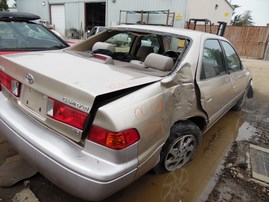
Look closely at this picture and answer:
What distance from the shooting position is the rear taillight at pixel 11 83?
2188mm

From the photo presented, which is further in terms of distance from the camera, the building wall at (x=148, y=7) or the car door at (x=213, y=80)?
the building wall at (x=148, y=7)

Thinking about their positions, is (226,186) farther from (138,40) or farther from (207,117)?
(138,40)

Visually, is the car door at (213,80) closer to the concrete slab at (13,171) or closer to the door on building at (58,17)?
the concrete slab at (13,171)

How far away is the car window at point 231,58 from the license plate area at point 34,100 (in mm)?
2654

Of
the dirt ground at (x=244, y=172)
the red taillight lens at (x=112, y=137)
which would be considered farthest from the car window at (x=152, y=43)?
the red taillight lens at (x=112, y=137)

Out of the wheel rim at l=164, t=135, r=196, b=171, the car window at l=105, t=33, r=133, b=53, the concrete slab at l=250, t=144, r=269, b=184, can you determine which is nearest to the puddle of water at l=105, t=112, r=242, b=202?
the wheel rim at l=164, t=135, r=196, b=171

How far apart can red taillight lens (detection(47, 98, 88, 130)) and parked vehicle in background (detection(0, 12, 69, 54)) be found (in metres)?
2.39

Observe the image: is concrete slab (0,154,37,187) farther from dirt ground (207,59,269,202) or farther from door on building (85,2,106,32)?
door on building (85,2,106,32)

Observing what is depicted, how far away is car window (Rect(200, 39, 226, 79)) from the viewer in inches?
106

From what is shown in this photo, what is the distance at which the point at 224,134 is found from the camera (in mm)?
3938

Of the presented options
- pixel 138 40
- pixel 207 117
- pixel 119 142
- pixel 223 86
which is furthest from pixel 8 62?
pixel 223 86

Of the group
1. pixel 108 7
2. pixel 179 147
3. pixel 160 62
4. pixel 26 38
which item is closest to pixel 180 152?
pixel 179 147

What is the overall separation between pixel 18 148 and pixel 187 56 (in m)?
1.80

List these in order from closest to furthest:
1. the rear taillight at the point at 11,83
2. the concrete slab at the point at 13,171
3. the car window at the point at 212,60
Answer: the rear taillight at the point at 11,83, the concrete slab at the point at 13,171, the car window at the point at 212,60
